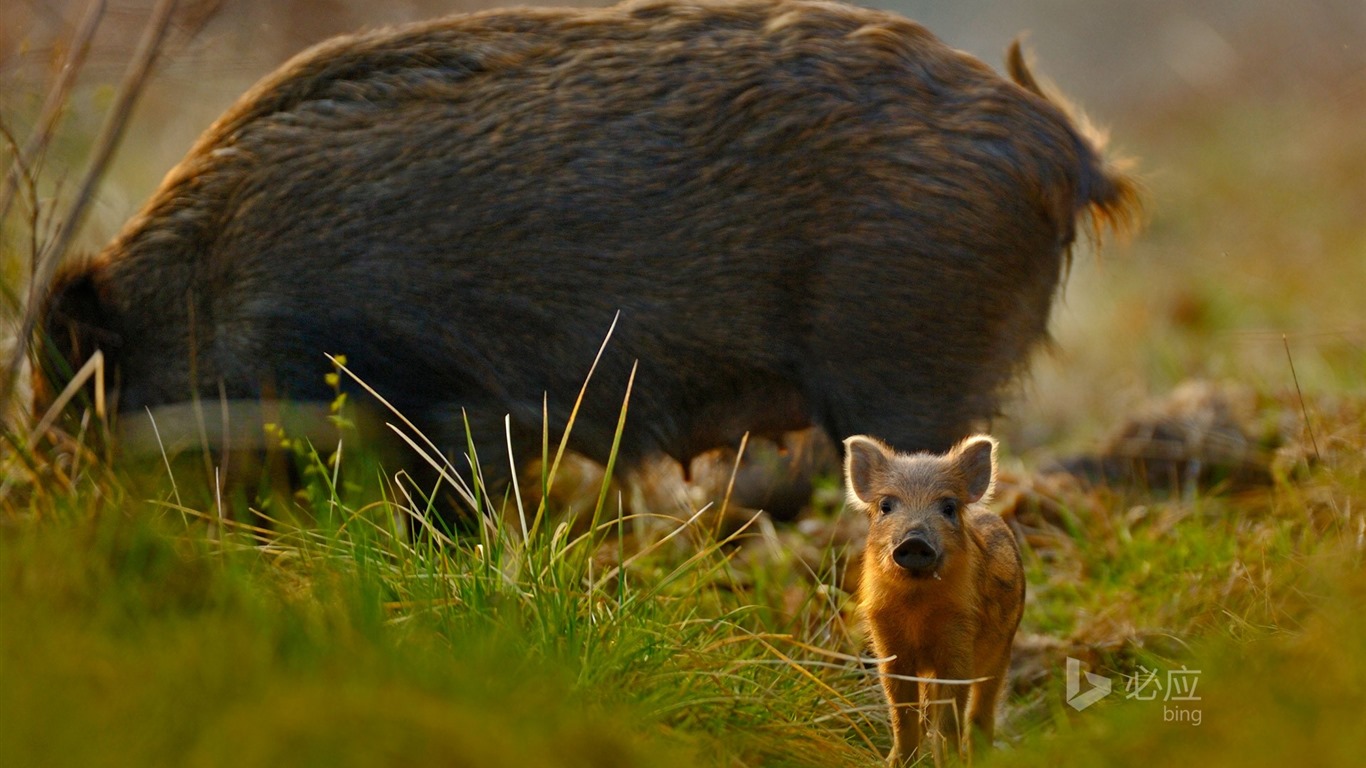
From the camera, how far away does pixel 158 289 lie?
423 centimetres

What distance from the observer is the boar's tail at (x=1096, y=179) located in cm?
428

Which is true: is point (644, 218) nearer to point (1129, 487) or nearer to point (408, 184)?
point (408, 184)

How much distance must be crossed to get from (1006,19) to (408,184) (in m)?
17.1

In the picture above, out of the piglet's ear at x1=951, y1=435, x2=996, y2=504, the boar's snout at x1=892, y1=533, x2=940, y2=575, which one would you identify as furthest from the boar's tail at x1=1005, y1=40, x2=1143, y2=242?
the boar's snout at x1=892, y1=533, x2=940, y2=575

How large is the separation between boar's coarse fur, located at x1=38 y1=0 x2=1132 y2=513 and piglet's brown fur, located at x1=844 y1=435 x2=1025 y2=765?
0.89 meters

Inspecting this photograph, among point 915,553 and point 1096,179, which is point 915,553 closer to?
point 915,553

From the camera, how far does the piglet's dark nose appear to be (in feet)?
9.50

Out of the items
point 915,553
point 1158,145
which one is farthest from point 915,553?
point 1158,145

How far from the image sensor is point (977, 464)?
3170mm

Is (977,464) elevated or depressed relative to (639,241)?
depressed

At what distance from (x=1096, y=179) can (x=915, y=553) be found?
6.03ft

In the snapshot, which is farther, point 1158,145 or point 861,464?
point 1158,145

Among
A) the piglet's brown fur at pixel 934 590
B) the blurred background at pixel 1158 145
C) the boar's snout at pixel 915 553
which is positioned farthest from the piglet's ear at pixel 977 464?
the blurred background at pixel 1158 145

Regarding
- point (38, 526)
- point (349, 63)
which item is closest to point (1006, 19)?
point (349, 63)
